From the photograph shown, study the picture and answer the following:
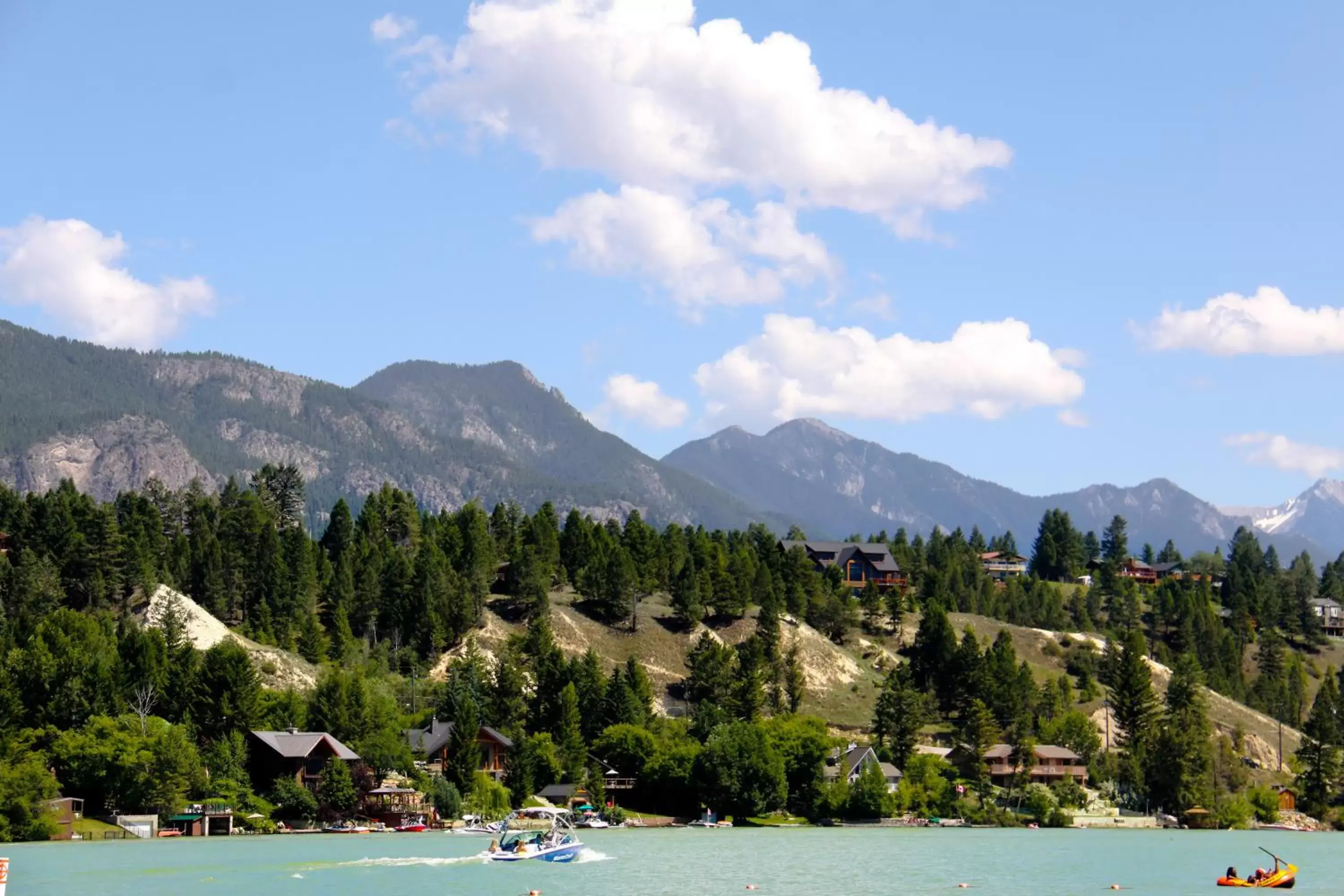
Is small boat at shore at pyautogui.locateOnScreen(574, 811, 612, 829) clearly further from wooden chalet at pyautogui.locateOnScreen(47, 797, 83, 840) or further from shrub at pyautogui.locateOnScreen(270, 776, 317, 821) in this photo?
wooden chalet at pyautogui.locateOnScreen(47, 797, 83, 840)

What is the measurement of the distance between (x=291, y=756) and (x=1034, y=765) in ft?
260

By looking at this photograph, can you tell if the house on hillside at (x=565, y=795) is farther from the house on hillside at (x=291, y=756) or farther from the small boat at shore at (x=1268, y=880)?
the small boat at shore at (x=1268, y=880)

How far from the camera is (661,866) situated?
334 ft

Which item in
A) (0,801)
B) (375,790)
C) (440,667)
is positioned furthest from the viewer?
(440,667)

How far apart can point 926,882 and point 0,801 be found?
66578 millimetres

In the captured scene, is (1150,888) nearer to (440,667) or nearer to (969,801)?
(969,801)

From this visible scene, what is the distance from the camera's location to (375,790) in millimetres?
135750

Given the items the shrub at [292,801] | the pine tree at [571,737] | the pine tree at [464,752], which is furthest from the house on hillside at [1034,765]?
the shrub at [292,801]

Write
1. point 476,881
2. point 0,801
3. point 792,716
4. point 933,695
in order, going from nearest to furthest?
point 476,881, point 0,801, point 792,716, point 933,695

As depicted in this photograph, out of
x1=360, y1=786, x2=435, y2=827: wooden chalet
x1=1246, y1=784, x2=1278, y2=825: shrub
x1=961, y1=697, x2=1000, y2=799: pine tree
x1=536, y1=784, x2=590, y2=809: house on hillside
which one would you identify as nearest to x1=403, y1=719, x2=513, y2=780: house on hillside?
x1=536, y1=784, x2=590, y2=809: house on hillside

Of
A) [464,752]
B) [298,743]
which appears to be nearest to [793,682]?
[464,752]

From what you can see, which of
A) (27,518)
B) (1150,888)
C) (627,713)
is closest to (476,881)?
(1150,888)

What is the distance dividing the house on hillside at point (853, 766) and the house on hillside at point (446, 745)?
3180 centimetres

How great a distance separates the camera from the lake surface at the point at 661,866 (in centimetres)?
8781
